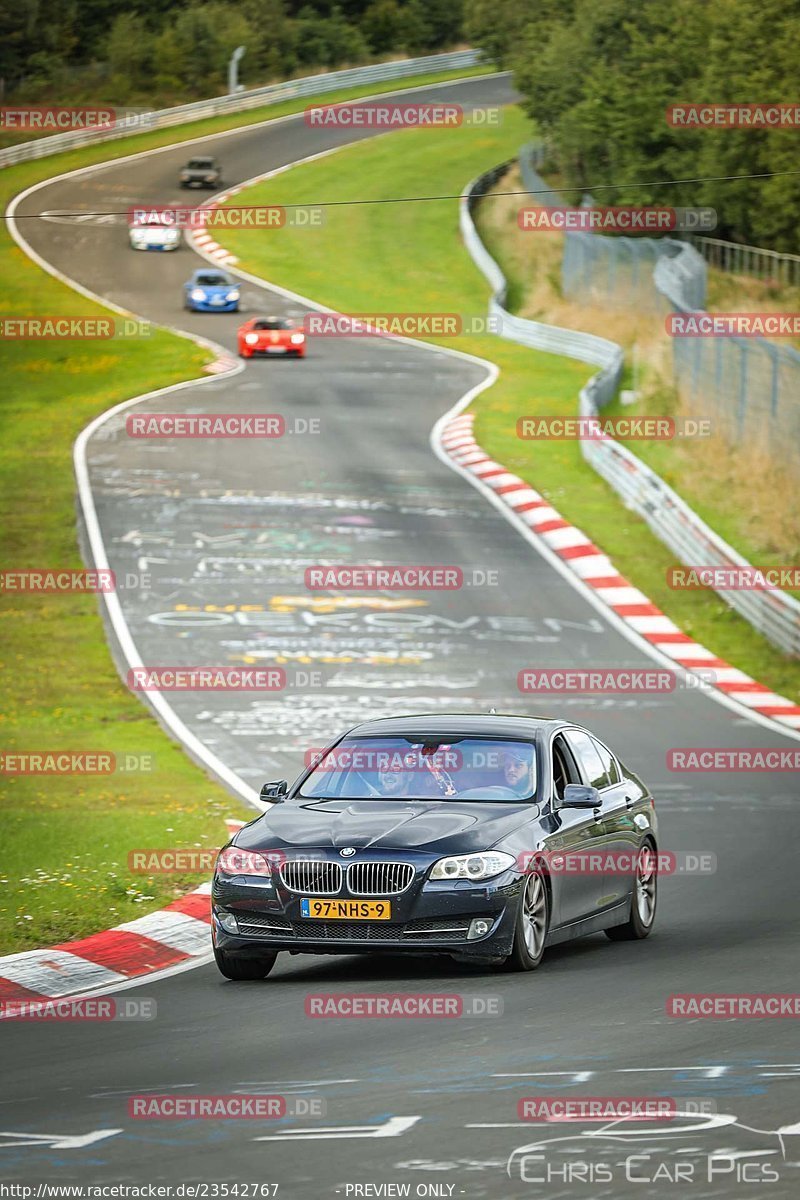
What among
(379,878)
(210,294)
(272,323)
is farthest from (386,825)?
(210,294)

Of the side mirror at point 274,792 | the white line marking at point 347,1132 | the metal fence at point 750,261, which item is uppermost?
the white line marking at point 347,1132

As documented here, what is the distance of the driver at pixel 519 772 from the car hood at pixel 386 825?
0.18 meters

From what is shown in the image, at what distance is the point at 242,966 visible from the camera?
11203mm

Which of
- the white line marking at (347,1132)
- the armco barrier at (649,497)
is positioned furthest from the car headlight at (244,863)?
the armco barrier at (649,497)

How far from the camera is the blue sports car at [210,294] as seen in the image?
56.0 m

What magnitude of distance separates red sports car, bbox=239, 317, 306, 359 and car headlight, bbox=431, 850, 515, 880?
39094 mm

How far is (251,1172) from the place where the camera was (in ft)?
22.2

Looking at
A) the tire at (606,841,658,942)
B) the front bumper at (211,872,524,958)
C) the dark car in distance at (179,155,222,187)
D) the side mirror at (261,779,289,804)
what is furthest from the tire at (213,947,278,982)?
the dark car in distance at (179,155,222,187)

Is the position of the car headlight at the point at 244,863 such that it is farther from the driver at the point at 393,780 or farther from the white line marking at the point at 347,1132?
the white line marking at the point at 347,1132

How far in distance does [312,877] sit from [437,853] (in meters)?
0.69

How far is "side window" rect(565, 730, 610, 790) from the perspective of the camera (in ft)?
41.2

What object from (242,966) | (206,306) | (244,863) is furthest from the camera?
(206,306)

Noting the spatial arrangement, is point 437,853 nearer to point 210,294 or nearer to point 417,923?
point 417,923

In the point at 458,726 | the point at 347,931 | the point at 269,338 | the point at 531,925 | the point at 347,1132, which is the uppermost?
the point at 347,1132
